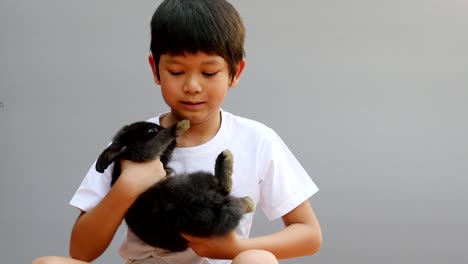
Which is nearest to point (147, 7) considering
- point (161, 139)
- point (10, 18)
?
point (10, 18)

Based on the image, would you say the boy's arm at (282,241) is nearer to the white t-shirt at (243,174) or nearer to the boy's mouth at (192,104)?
the white t-shirt at (243,174)

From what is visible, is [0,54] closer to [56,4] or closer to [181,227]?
[56,4]

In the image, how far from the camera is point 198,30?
1518 millimetres

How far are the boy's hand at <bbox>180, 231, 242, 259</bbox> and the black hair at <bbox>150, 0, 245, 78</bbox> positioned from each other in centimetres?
34

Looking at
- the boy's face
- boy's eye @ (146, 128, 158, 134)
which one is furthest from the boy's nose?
boy's eye @ (146, 128, 158, 134)

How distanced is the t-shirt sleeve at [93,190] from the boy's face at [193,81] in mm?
199

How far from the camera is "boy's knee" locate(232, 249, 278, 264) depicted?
138cm

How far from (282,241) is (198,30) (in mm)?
451

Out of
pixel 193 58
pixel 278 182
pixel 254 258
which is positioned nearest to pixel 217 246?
pixel 254 258

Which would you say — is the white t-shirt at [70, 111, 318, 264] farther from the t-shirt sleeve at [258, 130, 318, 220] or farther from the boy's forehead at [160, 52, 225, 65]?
the boy's forehead at [160, 52, 225, 65]

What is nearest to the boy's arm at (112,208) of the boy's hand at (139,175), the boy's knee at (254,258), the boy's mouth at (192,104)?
the boy's hand at (139,175)

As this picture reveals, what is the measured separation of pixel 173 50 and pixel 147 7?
88cm

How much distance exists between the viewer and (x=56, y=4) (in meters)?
2.35

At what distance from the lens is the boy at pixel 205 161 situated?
1.50 m
